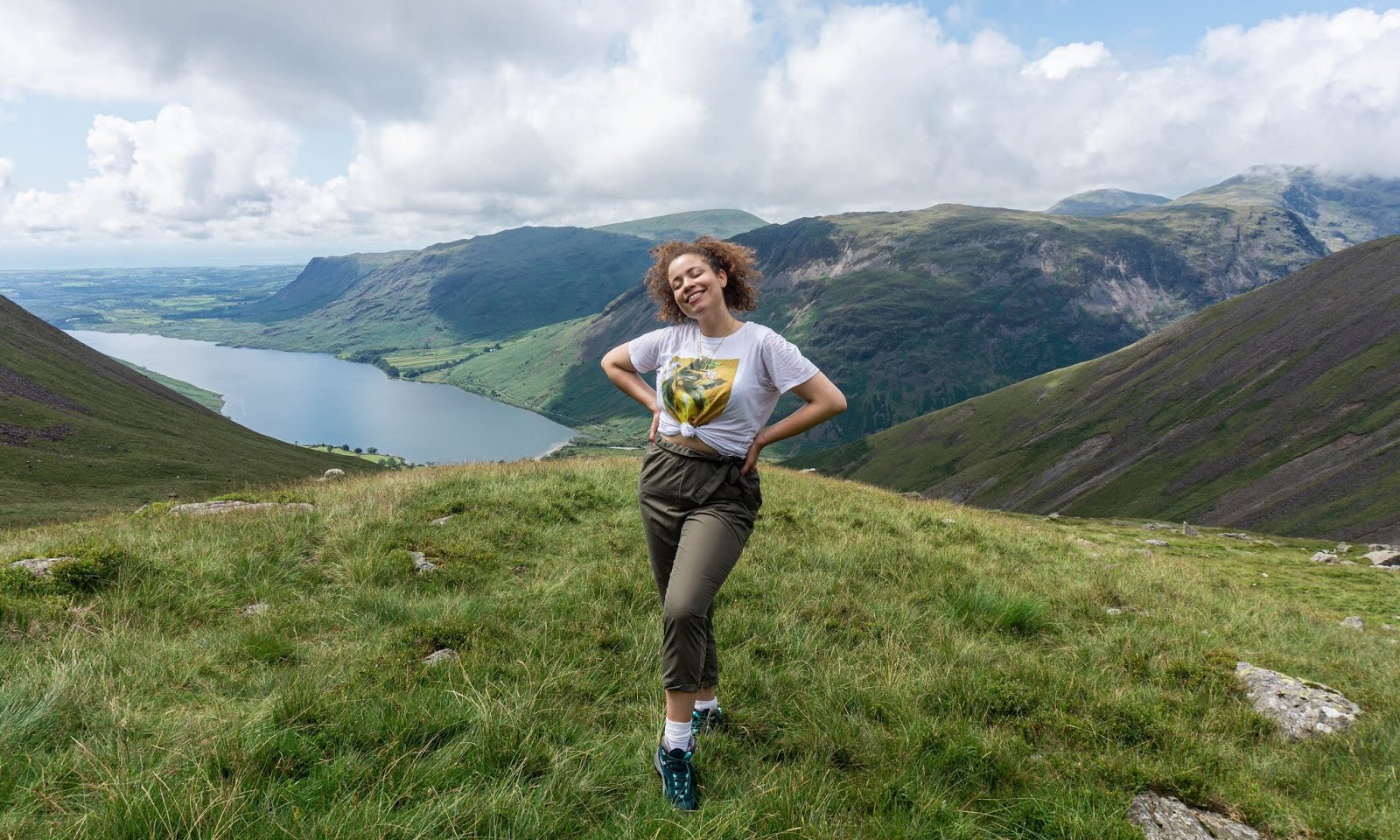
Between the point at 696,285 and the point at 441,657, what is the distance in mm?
3719

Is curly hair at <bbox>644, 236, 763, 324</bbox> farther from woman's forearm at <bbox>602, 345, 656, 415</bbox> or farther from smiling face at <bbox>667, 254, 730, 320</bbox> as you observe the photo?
woman's forearm at <bbox>602, 345, 656, 415</bbox>

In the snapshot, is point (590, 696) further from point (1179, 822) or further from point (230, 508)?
point (230, 508)

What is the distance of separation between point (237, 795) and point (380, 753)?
2.57 feet

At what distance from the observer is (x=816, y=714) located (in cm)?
482

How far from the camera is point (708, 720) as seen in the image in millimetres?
4793

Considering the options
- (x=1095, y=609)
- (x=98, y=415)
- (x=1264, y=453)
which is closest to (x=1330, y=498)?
(x=1264, y=453)

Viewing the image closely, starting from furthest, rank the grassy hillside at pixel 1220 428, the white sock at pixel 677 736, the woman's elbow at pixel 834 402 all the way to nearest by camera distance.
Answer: the grassy hillside at pixel 1220 428 < the woman's elbow at pixel 834 402 < the white sock at pixel 677 736

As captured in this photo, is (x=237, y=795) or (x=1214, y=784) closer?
(x=237, y=795)

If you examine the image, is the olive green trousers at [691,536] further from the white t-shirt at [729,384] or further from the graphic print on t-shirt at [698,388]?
the graphic print on t-shirt at [698,388]

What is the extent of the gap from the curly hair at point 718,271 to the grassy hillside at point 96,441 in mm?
65483

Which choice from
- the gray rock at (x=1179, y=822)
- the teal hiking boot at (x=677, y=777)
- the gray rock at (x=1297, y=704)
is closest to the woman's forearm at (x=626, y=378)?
the teal hiking boot at (x=677, y=777)

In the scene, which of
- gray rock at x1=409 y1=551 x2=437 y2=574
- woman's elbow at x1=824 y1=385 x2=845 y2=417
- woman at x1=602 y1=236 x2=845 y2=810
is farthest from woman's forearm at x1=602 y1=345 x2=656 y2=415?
gray rock at x1=409 y1=551 x2=437 y2=574

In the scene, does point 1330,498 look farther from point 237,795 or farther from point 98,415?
point 98,415

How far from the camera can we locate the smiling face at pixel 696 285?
4770 millimetres
